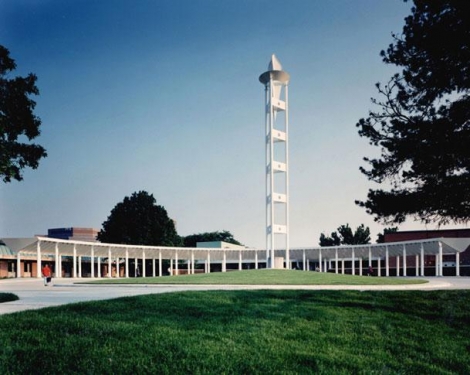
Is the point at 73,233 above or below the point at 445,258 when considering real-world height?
below

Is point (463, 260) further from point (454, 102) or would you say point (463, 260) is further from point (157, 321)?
point (157, 321)

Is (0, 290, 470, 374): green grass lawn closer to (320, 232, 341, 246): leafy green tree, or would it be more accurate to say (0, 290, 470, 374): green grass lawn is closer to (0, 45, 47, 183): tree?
(0, 45, 47, 183): tree

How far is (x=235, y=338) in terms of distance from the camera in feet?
25.9

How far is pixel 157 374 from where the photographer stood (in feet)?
19.7

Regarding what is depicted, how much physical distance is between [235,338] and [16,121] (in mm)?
11117

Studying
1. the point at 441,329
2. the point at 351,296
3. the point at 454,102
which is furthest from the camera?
the point at 351,296

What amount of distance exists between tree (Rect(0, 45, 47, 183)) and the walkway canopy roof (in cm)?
3221

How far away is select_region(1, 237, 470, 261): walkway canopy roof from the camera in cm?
4706

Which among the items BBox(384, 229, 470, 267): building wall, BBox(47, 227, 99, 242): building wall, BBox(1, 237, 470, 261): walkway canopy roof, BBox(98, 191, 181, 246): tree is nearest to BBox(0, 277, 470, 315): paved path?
BBox(1, 237, 470, 261): walkway canopy roof

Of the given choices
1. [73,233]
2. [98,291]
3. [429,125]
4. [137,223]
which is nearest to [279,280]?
[98,291]

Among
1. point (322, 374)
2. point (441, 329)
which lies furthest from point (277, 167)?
point (322, 374)

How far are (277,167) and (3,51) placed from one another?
38.5 m

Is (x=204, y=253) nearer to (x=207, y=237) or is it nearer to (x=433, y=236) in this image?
(x=433, y=236)

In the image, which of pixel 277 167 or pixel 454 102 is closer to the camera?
pixel 454 102
